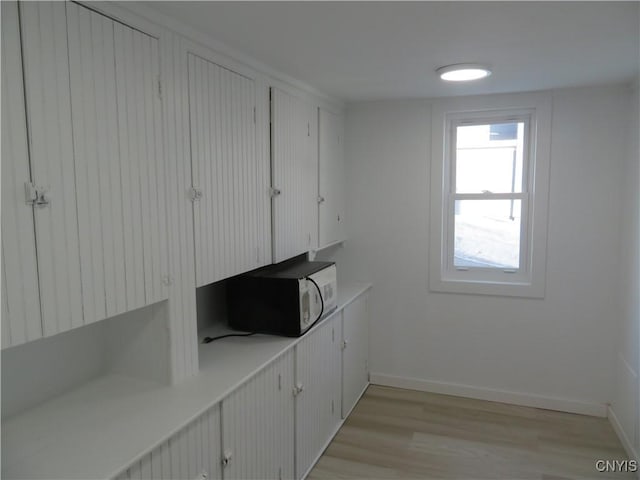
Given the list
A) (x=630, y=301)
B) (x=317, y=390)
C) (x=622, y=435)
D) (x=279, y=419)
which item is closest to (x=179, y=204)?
(x=279, y=419)

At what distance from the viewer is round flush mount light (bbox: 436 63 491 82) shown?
2.55 m

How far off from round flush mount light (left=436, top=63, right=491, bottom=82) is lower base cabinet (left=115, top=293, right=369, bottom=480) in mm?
1626

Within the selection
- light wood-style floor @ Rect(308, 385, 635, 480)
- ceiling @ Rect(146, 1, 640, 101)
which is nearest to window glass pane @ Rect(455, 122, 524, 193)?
ceiling @ Rect(146, 1, 640, 101)

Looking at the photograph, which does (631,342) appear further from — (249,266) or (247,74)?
(247,74)

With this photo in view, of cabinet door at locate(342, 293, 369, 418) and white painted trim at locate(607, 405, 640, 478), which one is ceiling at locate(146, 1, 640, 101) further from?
white painted trim at locate(607, 405, 640, 478)

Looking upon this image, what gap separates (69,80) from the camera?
142cm

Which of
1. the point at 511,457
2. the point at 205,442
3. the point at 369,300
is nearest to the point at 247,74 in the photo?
the point at 205,442

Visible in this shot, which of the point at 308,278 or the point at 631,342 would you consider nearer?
the point at 308,278

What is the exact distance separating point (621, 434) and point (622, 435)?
0.02m

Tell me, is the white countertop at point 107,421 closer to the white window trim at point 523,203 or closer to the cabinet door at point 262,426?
the cabinet door at point 262,426

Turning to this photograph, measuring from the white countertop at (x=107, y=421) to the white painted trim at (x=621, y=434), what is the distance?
2319mm

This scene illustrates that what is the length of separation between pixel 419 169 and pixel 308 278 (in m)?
1.54

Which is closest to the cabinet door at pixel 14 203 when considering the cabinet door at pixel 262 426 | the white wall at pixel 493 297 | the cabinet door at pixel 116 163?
the cabinet door at pixel 116 163

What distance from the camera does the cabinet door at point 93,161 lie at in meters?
1.34
